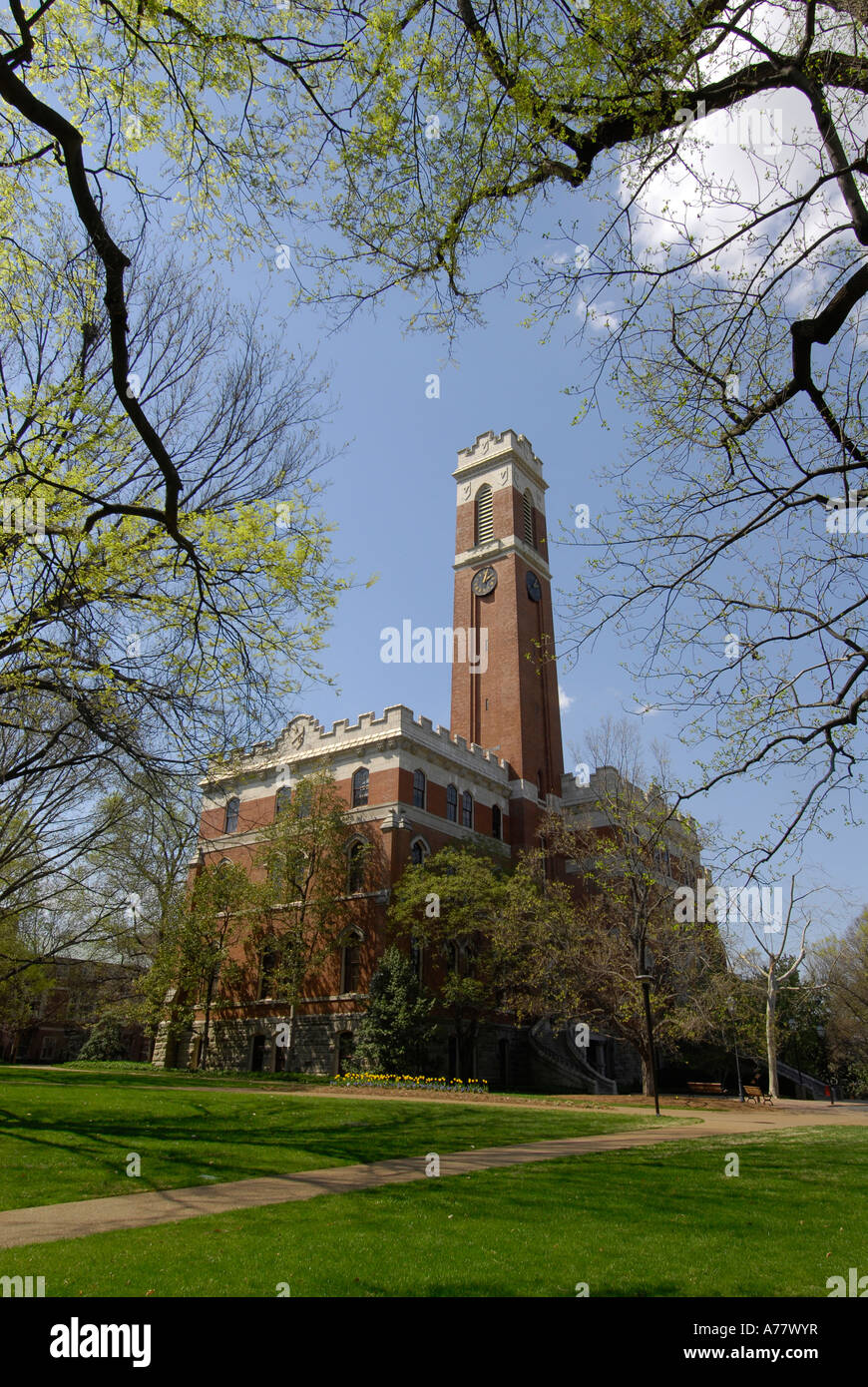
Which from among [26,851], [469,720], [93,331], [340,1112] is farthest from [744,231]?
[469,720]

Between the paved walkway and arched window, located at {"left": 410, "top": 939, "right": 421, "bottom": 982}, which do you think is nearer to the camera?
the paved walkway

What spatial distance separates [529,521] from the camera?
49.2 metres

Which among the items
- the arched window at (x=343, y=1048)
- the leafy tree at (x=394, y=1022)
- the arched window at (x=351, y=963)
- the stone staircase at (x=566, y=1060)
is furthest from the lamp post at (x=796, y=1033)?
the arched window at (x=343, y=1048)

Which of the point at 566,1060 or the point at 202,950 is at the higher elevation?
the point at 202,950

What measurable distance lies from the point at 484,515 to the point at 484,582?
4.90 meters

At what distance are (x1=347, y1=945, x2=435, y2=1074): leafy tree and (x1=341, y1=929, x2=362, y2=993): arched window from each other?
11.1 feet

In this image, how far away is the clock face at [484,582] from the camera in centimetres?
4619

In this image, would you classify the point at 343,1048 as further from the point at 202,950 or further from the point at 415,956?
the point at 202,950

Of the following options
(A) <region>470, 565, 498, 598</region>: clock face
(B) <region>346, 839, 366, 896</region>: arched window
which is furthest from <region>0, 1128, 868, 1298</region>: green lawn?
(A) <region>470, 565, 498, 598</region>: clock face

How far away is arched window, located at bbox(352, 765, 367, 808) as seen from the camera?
35.0 metres

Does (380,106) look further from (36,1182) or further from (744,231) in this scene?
(36,1182)

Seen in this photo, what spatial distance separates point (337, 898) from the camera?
1304 inches

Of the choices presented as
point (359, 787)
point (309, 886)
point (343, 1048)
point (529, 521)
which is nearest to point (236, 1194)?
point (343, 1048)

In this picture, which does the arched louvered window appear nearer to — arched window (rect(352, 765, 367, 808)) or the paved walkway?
arched window (rect(352, 765, 367, 808))
